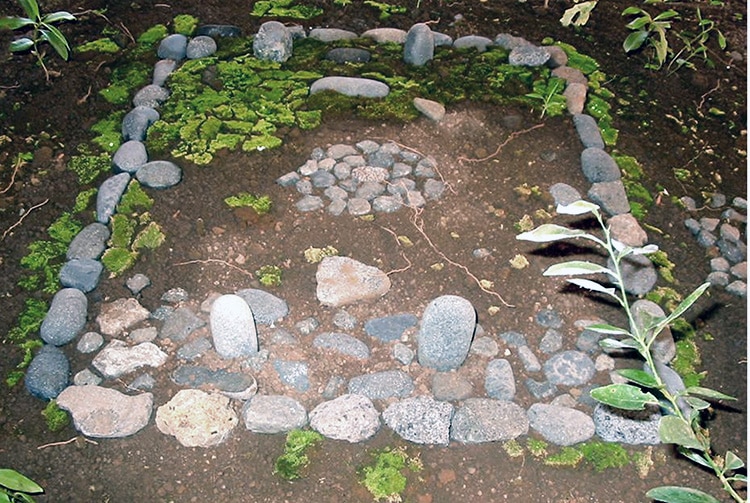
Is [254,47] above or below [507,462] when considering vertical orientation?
above

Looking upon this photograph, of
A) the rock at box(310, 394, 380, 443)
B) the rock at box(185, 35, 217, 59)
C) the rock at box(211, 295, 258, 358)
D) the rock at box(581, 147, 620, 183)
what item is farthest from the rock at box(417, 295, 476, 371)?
the rock at box(185, 35, 217, 59)

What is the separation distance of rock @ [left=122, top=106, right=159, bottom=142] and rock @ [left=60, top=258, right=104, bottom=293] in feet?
2.12

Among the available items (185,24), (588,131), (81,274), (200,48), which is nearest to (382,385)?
(81,274)

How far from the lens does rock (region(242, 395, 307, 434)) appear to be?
91.6 inches

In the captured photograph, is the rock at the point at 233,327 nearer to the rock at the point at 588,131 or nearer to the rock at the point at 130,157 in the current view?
the rock at the point at 130,157

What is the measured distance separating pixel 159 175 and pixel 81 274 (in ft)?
1.66

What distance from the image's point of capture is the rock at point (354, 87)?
3369 millimetres

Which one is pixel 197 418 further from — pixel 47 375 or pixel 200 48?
pixel 200 48

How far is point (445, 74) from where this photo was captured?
351 cm

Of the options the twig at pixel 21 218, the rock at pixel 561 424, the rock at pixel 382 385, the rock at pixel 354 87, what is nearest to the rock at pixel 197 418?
the rock at pixel 382 385

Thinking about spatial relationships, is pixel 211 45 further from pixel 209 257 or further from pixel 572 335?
pixel 572 335

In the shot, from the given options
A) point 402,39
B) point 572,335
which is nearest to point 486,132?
point 402,39

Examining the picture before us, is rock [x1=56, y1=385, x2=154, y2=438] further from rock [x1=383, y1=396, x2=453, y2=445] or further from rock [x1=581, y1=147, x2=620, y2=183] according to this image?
rock [x1=581, y1=147, x2=620, y2=183]

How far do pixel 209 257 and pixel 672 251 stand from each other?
1.66m
